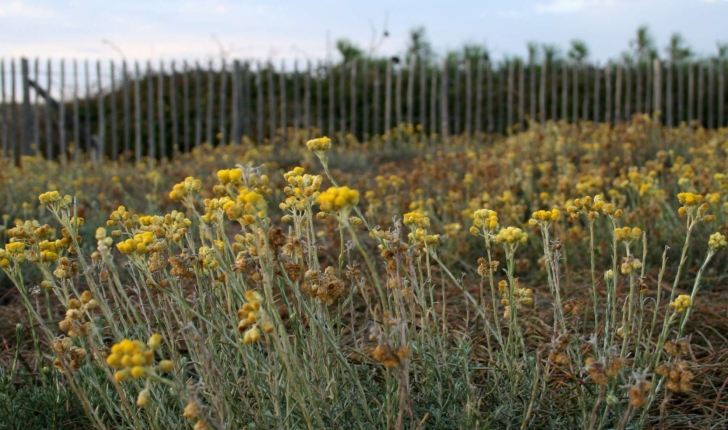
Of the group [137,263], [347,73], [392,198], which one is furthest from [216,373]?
[347,73]

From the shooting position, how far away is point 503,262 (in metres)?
3.66

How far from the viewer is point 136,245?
1.53 m

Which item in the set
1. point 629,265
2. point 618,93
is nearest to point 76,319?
point 629,265

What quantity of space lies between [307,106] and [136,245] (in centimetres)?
955

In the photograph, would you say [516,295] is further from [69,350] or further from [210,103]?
[210,103]

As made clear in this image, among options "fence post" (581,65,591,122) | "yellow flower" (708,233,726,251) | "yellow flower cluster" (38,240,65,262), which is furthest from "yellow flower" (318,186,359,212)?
"fence post" (581,65,591,122)

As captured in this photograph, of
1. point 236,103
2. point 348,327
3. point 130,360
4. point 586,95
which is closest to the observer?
point 130,360

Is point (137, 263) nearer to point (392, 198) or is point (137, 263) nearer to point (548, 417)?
point (548, 417)

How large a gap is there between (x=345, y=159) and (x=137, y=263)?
6.16m

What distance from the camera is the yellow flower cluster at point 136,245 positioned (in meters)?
1.48

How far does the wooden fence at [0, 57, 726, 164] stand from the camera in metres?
10.8

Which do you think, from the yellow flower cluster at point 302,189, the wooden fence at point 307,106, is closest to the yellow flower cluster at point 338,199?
the yellow flower cluster at point 302,189

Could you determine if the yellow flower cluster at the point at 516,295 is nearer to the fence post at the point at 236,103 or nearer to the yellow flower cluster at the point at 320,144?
the yellow flower cluster at the point at 320,144

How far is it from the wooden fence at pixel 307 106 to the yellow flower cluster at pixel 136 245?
7.69 metres
